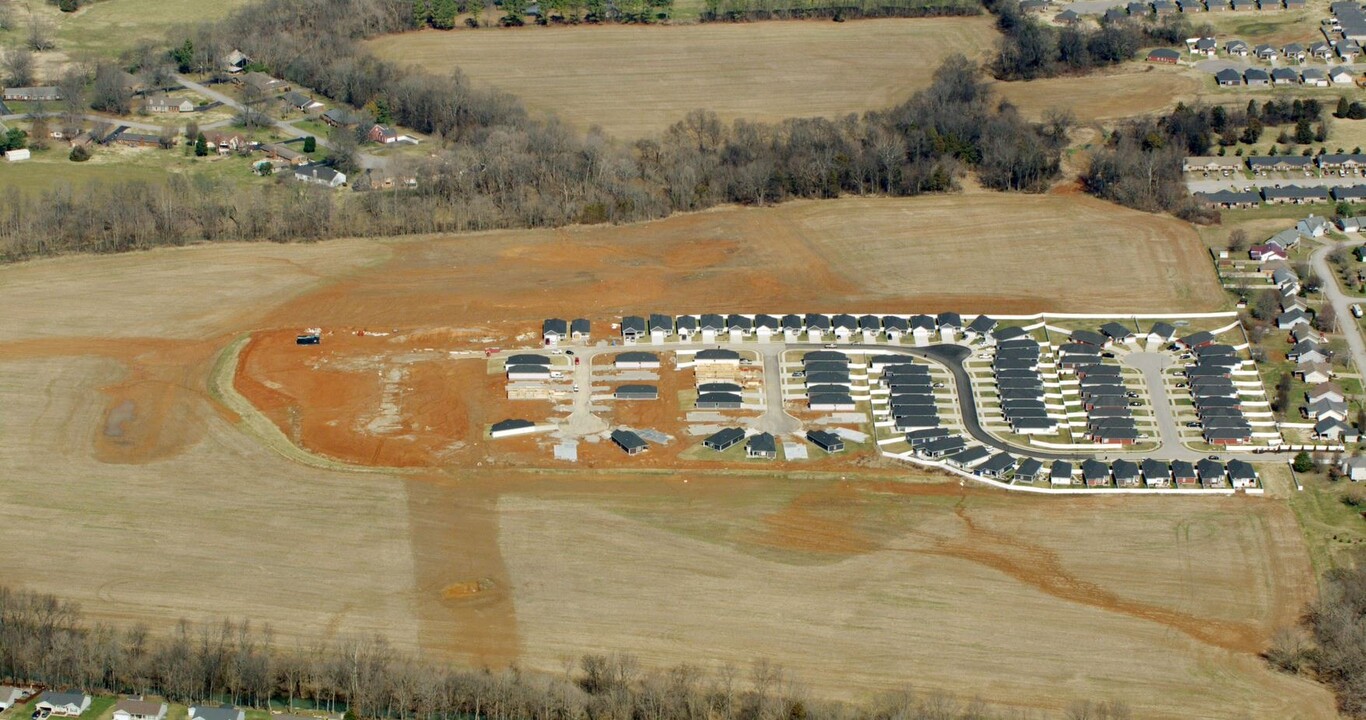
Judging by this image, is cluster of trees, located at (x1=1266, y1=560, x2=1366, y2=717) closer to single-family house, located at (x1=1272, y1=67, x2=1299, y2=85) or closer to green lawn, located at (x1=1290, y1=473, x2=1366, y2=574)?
green lawn, located at (x1=1290, y1=473, x2=1366, y2=574)

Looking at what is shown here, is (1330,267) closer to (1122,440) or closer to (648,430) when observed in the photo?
(1122,440)

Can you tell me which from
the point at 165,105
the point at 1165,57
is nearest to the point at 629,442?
the point at 165,105

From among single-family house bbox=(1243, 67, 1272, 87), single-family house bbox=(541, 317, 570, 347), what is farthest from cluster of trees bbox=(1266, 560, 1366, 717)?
single-family house bbox=(1243, 67, 1272, 87)

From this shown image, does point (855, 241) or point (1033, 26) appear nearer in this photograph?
point (855, 241)

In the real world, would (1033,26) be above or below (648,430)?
above

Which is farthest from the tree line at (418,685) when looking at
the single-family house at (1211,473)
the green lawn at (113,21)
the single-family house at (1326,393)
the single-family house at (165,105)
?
the green lawn at (113,21)

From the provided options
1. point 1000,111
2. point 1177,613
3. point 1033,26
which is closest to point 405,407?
point 1177,613
